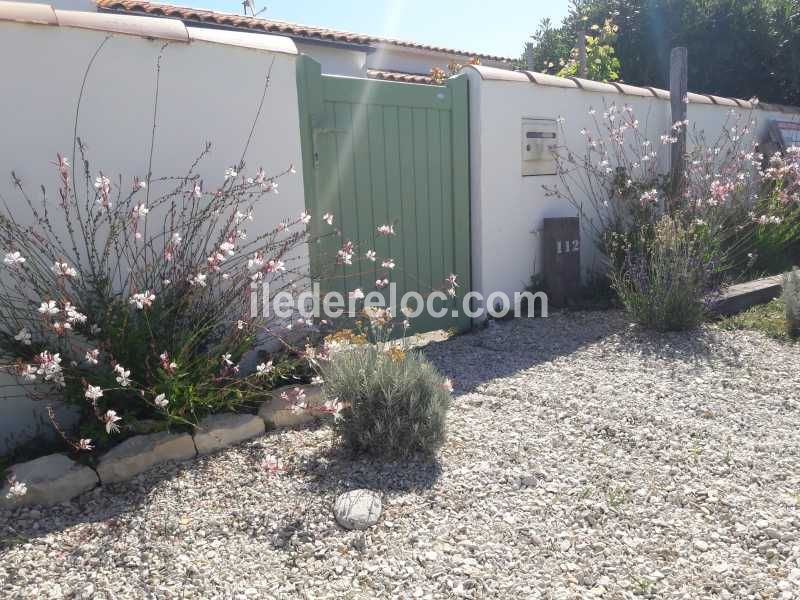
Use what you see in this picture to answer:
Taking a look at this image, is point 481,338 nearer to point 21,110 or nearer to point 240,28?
point 21,110

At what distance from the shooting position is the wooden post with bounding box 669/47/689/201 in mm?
6067

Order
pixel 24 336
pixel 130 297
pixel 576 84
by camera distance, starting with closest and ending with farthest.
A: 1. pixel 24 336
2. pixel 130 297
3. pixel 576 84

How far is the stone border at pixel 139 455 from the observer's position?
2373mm

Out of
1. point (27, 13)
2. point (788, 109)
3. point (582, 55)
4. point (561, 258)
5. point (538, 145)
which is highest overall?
→ point (582, 55)

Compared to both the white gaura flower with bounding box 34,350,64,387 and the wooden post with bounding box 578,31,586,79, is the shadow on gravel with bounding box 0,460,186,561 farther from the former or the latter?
the wooden post with bounding box 578,31,586,79

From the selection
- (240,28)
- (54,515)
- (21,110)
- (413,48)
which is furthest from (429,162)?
(413,48)

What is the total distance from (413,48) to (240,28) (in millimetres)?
5039

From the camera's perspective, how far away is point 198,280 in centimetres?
270

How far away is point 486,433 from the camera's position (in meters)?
2.95

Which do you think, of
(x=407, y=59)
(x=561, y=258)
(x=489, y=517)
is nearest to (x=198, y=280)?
(x=489, y=517)

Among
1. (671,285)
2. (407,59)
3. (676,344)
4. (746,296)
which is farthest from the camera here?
(407,59)

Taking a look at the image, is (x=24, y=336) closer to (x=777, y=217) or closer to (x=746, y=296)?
(x=746, y=296)

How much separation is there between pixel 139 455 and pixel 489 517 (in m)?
1.51

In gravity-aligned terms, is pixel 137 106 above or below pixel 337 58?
below
